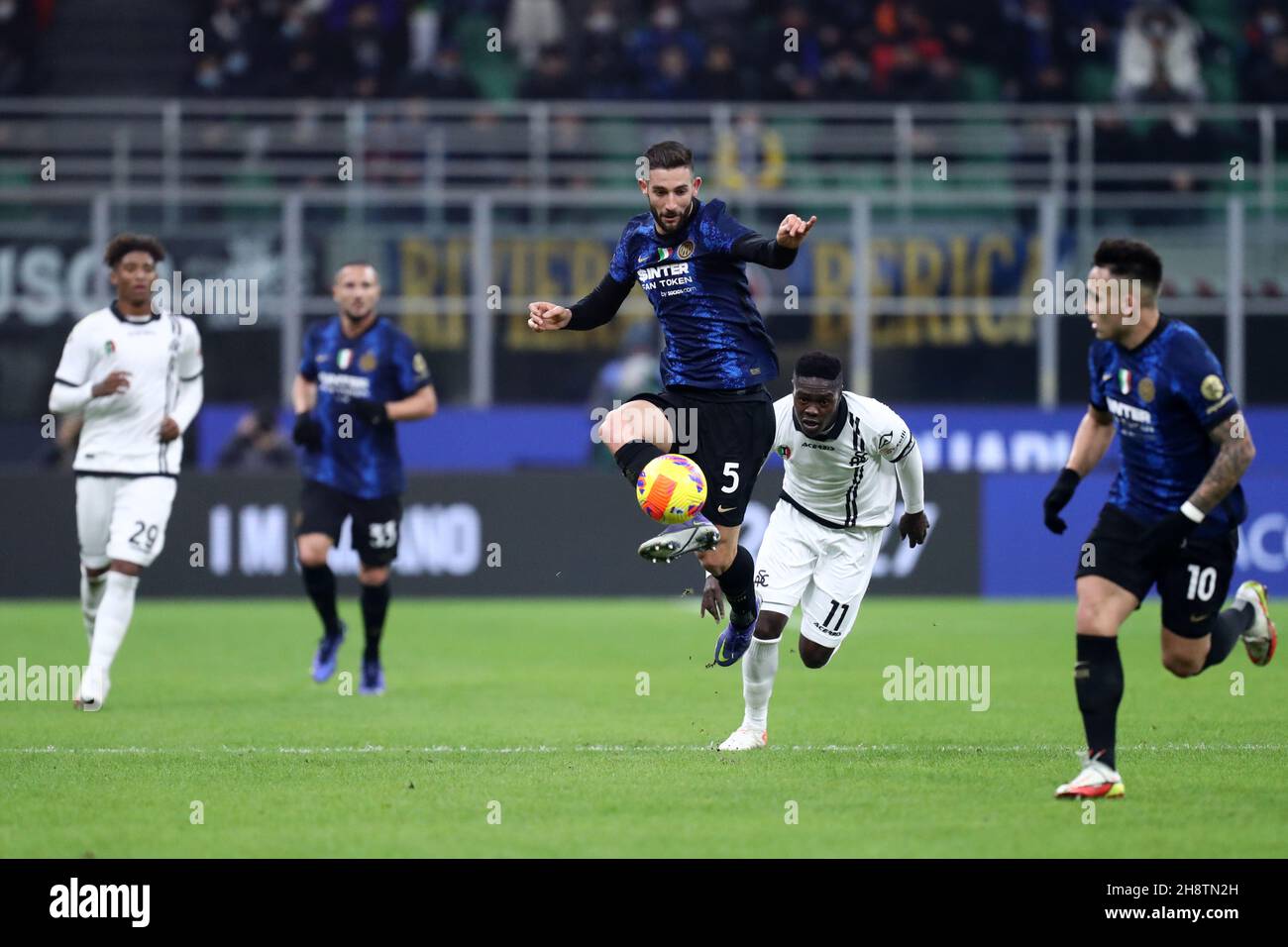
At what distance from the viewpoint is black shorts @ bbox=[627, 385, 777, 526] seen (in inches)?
364

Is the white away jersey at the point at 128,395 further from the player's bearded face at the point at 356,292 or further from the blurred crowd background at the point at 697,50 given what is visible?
the blurred crowd background at the point at 697,50

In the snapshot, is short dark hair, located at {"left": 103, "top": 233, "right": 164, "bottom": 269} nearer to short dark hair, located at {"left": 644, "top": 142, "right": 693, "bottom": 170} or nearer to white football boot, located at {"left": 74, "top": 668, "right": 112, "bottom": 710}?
white football boot, located at {"left": 74, "top": 668, "right": 112, "bottom": 710}

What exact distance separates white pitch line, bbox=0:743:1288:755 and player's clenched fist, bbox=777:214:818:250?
98.0 inches

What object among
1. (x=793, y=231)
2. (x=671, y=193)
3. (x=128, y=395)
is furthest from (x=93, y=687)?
(x=793, y=231)

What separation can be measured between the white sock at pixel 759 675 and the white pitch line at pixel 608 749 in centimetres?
19

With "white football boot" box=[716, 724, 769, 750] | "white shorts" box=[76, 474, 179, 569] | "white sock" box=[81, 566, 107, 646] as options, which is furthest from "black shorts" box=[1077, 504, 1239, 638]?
"white sock" box=[81, 566, 107, 646]

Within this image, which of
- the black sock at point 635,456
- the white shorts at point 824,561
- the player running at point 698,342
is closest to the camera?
the black sock at point 635,456

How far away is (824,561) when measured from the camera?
10203 millimetres

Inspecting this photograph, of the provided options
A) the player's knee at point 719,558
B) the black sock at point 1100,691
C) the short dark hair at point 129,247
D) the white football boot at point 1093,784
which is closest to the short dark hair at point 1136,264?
the black sock at point 1100,691

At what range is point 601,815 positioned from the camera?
740 cm

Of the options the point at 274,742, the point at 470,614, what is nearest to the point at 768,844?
the point at 274,742

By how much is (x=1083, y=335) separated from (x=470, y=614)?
814 cm

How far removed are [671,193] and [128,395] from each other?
13.0 feet

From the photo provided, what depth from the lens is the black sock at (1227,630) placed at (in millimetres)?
8469
